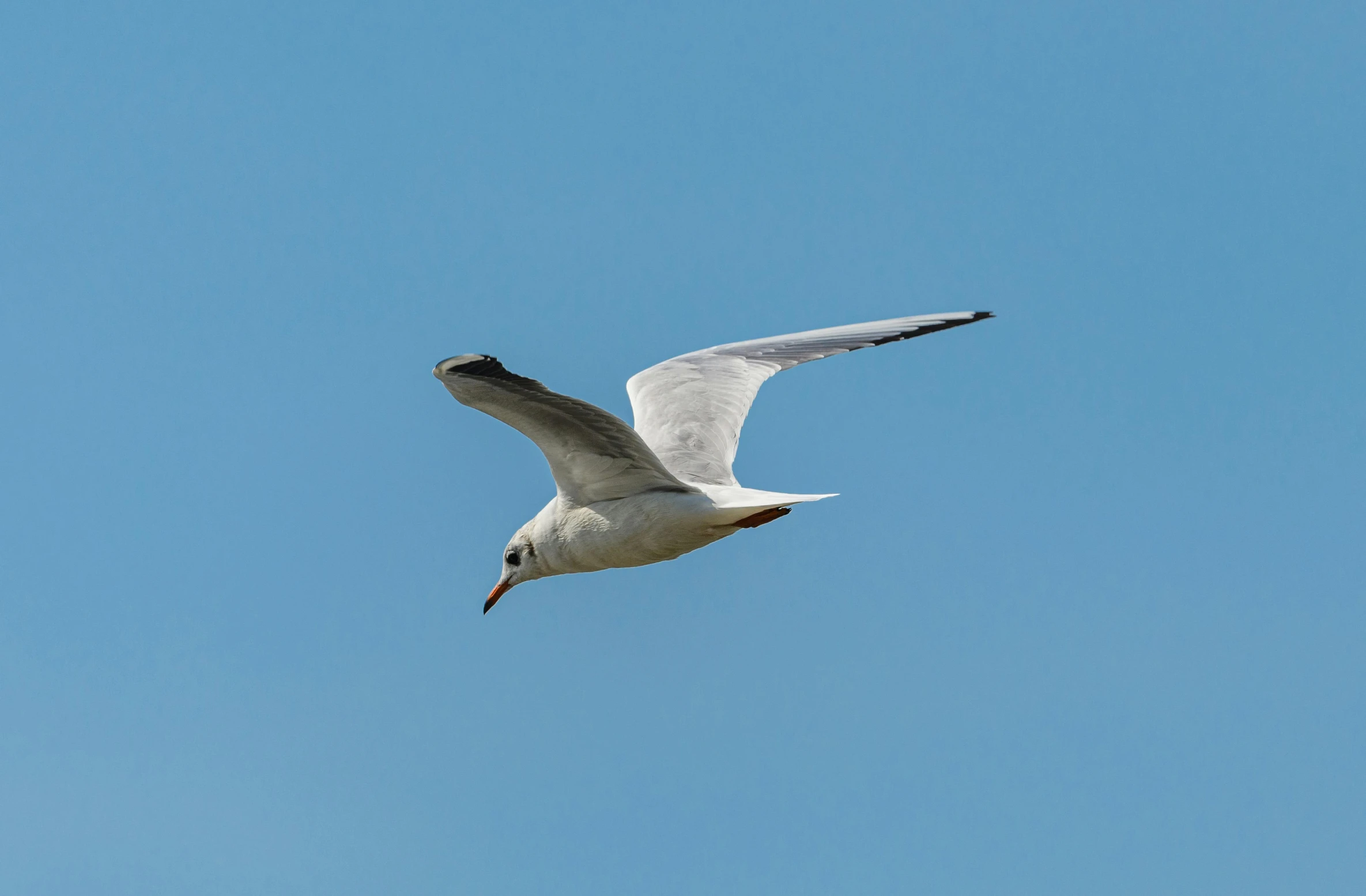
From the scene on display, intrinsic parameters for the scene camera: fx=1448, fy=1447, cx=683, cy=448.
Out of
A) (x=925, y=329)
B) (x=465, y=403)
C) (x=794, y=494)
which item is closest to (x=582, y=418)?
(x=465, y=403)

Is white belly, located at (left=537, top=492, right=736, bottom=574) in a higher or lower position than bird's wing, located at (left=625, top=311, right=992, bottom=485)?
lower

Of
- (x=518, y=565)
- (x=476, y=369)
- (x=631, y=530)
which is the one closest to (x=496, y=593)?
(x=518, y=565)

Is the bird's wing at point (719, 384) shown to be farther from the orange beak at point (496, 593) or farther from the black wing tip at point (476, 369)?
the black wing tip at point (476, 369)

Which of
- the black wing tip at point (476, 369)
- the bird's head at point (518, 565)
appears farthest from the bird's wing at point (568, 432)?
the bird's head at point (518, 565)

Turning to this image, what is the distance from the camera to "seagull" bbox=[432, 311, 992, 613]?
841cm

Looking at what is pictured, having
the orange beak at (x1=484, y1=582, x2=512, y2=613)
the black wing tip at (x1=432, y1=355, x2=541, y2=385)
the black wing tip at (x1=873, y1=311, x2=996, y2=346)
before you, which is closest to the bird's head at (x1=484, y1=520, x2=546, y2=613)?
the orange beak at (x1=484, y1=582, x2=512, y2=613)

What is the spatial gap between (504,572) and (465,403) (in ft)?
8.81

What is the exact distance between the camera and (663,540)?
30.9ft

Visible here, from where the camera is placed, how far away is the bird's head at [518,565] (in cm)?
1029

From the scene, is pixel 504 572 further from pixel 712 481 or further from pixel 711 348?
pixel 711 348

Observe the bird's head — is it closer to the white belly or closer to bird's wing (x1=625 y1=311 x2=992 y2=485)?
the white belly

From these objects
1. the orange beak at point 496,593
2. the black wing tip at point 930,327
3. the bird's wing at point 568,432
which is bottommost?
the orange beak at point 496,593

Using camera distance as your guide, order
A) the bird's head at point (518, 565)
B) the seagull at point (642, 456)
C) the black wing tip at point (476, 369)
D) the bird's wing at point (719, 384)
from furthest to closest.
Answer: the bird's wing at point (719, 384) → the bird's head at point (518, 565) → the seagull at point (642, 456) → the black wing tip at point (476, 369)

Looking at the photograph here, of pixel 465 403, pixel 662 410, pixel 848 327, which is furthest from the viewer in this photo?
pixel 848 327
